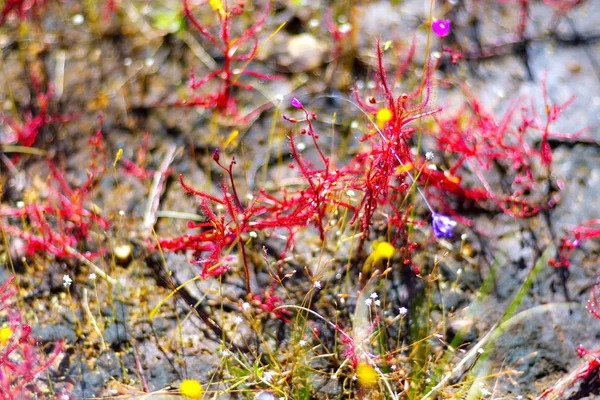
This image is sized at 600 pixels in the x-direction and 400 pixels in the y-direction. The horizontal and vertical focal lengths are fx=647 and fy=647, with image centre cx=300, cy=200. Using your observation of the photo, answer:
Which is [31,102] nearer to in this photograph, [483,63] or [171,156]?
[171,156]

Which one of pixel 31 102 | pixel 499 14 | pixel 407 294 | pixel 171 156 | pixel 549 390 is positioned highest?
pixel 499 14

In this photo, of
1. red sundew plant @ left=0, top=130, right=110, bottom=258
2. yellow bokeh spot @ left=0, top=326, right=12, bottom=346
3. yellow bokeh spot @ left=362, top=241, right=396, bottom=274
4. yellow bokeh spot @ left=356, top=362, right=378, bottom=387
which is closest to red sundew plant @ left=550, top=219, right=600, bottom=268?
yellow bokeh spot @ left=362, top=241, right=396, bottom=274

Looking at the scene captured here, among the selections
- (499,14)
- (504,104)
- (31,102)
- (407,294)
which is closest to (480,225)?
(407,294)

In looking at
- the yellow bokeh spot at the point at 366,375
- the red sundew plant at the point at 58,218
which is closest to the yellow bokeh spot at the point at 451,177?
the yellow bokeh spot at the point at 366,375

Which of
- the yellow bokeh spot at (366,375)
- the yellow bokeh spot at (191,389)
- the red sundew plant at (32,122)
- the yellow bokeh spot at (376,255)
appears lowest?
the yellow bokeh spot at (366,375)

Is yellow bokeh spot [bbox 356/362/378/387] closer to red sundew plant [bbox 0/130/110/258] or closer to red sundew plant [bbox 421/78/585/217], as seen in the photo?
red sundew plant [bbox 421/78/585/217]

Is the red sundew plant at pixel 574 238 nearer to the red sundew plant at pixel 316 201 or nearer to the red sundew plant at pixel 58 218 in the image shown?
the red sundew plant at pixel 316 201
